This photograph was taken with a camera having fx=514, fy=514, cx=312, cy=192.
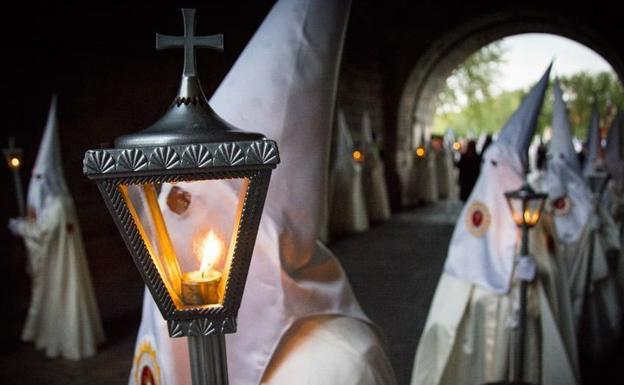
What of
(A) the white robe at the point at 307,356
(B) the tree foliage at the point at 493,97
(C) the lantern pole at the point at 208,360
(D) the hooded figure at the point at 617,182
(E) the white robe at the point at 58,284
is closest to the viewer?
(C) the lantern pole at the point at 208,360

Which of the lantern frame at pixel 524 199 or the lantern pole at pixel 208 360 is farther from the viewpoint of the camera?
the lantern frame at pixel 524 199

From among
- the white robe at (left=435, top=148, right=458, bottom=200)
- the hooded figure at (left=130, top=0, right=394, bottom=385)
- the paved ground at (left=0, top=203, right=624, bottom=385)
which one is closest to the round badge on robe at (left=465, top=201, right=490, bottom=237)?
the paved ground at (left=0, top=203, right=624, bottom=385)

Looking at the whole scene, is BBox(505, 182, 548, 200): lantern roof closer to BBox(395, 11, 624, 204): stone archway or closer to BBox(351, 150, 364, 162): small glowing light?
BBox(351, 150, 364, 162): small glowing light

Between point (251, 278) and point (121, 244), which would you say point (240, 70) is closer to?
point (251, 278)

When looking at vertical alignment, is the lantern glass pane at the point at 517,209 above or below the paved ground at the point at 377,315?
above

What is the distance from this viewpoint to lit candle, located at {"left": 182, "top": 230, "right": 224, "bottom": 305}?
34.6 inches

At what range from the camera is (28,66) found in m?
6.48

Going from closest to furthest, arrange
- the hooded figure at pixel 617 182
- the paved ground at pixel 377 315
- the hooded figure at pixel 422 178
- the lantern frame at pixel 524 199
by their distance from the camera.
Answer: the lantern frame at pixel 524 199
the paved ground at pixel 377 315
the hooded figure at pixel 617 182
the hooded figure at pixel 422 178

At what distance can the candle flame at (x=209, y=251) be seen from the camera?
0.89 metres

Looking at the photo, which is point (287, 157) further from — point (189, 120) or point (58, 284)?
point (58, 284)

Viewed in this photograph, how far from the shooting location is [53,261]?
5055 millimetres

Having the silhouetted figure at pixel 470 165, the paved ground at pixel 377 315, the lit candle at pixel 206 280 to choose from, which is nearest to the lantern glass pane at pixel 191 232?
the lit candle at pixel 206 280

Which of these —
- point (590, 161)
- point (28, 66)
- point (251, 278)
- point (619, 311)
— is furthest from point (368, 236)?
point (251, 278)

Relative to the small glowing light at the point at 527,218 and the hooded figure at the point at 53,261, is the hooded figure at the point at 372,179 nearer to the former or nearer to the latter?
the hooded figure at the point at 53,261
